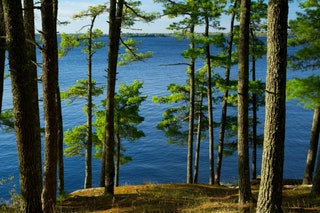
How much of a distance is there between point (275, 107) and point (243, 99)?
2.83 meters

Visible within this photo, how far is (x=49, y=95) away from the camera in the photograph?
7.38 metres

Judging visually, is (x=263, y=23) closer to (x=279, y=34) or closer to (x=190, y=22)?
(x=190, y=22)

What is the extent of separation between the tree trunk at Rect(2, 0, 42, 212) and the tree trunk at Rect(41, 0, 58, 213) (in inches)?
56.8

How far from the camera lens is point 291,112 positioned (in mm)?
46531

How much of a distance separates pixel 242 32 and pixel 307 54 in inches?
198

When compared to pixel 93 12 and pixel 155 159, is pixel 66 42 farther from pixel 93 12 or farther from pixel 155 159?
pixel 155 159

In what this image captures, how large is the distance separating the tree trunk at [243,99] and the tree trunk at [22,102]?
552cm

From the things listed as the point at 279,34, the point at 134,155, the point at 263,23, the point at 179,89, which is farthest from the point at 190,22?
the point at 134,155

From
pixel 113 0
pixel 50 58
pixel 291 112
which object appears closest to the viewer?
pixel 50 58

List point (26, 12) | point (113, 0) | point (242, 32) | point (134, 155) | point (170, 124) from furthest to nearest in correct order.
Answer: point (134, 155), point (170, 124), point (113, 0), point (242, 32), point (26, 12)

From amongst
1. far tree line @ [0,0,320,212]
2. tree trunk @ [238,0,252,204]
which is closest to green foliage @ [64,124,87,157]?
A: far tree line @ [0,0,320,212]

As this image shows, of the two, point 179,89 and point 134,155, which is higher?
point 179,89

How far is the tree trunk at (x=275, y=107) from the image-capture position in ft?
18.4

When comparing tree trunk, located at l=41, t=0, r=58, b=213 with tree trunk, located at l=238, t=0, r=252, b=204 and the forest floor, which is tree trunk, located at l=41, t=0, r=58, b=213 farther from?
tree trunk, located at l=238, t=0, r=252, b=204
